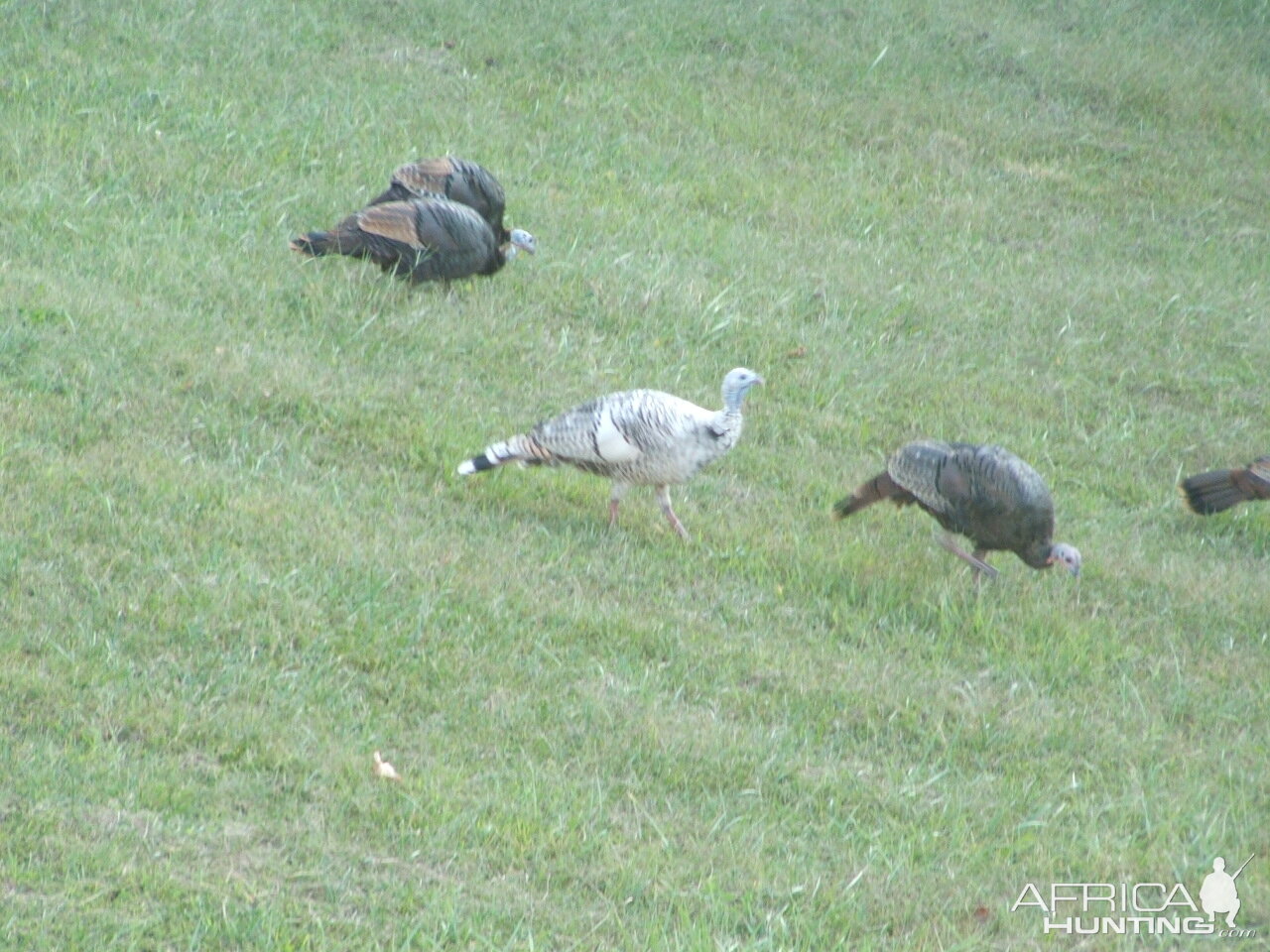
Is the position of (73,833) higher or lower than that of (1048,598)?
higher

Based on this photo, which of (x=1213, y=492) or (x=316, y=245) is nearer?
(x=1213, y=492)

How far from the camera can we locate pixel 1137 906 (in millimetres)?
4543

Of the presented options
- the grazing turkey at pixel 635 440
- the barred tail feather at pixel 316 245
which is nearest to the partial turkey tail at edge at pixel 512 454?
the grazing turkey at pixel 635 440

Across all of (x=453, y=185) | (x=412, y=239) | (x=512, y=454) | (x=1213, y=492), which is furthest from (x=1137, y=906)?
(x=453, y=185)

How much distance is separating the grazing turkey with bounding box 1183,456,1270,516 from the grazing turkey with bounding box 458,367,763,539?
247cm

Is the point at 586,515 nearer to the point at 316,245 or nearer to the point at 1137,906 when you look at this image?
the point at 316,245

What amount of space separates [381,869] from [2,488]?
2.54 m

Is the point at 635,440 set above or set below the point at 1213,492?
above

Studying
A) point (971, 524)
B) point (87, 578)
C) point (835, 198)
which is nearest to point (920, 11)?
point (835, 198)

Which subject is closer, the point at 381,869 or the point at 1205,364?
the point at 381,869

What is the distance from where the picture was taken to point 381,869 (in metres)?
4.26

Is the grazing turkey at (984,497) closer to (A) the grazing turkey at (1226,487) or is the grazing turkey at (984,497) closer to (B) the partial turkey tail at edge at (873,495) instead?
(B) the partial turkey tail at edge at (873,495)

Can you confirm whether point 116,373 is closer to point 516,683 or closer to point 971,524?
point 516,683

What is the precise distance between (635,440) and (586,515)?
579mm
